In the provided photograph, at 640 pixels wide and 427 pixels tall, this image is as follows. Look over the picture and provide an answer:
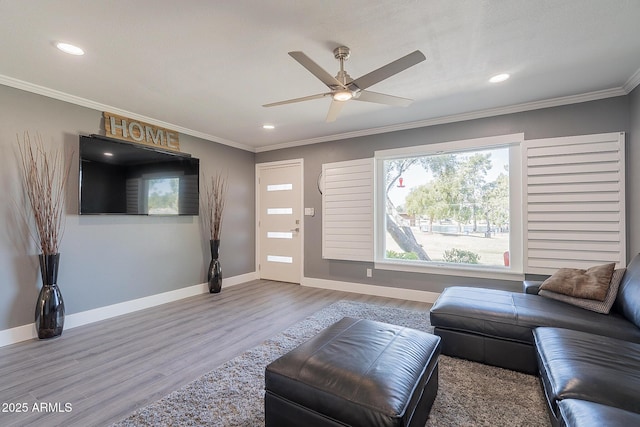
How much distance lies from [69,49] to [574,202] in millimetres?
4933

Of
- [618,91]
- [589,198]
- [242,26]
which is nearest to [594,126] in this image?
[618,91]

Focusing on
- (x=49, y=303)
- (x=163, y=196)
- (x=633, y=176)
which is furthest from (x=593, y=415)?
(x=163, y=196)

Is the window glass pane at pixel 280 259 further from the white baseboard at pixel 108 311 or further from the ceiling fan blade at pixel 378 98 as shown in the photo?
the ceiling fan blade at pixel 378 98

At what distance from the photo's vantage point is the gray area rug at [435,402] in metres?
1.63

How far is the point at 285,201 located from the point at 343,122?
1858mm

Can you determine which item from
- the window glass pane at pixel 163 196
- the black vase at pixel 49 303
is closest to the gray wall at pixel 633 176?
the window glass pane at pixel 163 196

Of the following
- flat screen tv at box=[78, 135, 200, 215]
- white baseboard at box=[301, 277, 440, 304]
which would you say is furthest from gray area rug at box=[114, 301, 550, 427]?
flat screen tv at box=[78, 135, 200, 215]

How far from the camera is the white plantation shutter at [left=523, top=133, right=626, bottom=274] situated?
295cm

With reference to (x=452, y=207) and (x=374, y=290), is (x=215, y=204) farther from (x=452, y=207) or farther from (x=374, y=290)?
(x=452, y=207)

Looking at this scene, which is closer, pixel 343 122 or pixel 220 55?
pixel 220 55

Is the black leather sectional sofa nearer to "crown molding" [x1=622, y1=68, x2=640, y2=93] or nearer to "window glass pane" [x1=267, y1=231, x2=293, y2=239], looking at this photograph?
"crown molding" [x1=622, y1=68, x2=640, y2=93]

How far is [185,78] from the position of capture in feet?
8.73

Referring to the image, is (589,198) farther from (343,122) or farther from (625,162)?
(343,122)

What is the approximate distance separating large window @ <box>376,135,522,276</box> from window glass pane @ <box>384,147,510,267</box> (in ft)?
0.03
